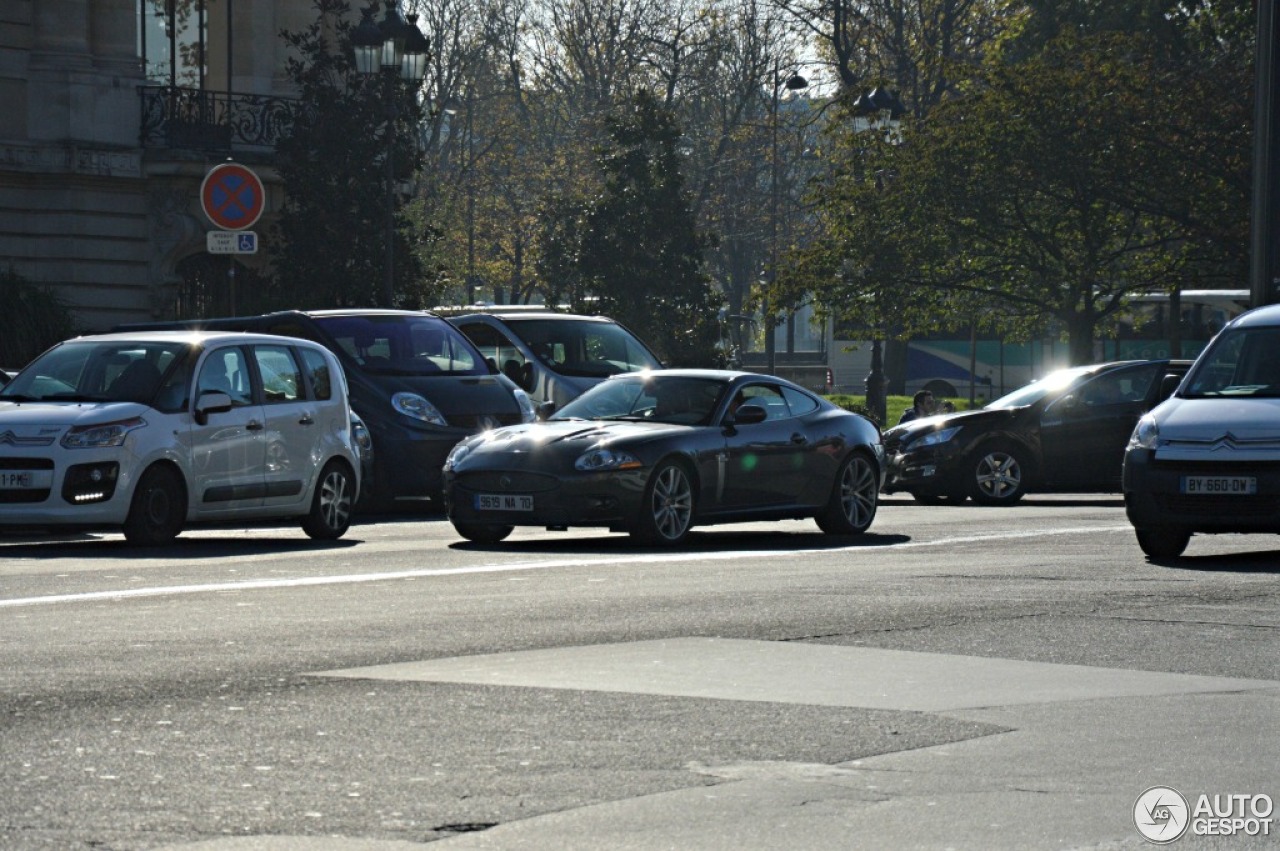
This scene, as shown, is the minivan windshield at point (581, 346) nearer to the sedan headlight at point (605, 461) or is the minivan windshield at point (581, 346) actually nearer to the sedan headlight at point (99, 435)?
the sedan headlight at point (605, 461)

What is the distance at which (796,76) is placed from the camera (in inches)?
2522

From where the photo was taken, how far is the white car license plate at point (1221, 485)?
15.8m

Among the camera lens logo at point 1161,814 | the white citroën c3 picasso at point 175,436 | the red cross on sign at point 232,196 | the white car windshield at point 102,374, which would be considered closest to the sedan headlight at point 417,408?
the red cross on sign at point 232,196

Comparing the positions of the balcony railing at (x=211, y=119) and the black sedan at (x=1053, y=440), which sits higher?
the balcony railing at (x=211, y=119)

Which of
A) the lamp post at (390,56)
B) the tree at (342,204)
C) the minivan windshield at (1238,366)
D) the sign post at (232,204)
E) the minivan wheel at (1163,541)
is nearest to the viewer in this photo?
the minivan wheel at (1163,541)

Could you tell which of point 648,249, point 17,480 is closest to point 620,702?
point 17,480

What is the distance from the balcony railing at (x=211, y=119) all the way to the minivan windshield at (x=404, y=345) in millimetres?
14663

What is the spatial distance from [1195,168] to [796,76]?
2477 cm

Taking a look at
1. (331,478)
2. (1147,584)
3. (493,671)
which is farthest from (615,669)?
(331,478)

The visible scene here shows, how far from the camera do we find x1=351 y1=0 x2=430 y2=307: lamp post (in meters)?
31.3

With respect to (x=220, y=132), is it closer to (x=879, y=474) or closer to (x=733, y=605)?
(x=879, y=474)

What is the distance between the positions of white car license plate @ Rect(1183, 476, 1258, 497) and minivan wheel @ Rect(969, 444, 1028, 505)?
964cm

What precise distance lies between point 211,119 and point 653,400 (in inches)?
834

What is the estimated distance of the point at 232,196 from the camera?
22.8 metres
